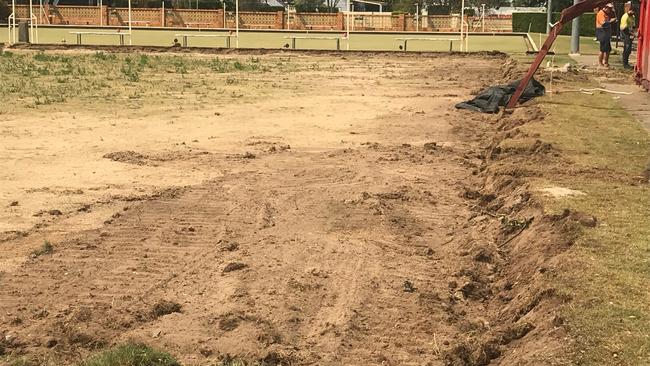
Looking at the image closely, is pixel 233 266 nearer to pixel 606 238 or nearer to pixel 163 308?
pixel 163 308

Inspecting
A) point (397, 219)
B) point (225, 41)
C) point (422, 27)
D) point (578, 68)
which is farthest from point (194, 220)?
point (422, 27)

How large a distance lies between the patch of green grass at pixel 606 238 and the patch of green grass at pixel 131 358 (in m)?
2.41

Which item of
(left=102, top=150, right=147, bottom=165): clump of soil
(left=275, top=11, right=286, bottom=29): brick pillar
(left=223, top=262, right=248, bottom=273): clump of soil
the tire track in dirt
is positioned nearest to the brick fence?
(left=275, top=11, right=286, bottom=29): brick pillar

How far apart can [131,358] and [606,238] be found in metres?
4.06

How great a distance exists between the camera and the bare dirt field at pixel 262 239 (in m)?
5.96

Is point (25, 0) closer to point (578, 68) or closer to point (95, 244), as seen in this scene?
point (578, 68)

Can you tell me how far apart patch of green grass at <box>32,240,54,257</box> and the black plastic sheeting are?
11.9 m

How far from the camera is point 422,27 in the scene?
188ft

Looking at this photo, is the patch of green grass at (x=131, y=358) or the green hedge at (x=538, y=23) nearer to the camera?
the patch of green grass at (x=131, y=358)

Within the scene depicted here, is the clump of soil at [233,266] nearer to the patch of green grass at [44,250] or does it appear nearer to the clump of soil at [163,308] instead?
the clump of soil at [163,308]

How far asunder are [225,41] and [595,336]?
40400 mm

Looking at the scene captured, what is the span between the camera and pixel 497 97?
18.9 metres

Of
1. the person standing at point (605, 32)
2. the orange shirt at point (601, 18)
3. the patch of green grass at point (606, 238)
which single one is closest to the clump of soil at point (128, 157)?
the patch of green grass at point (606, 238)

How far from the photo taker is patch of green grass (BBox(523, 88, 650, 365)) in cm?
525
